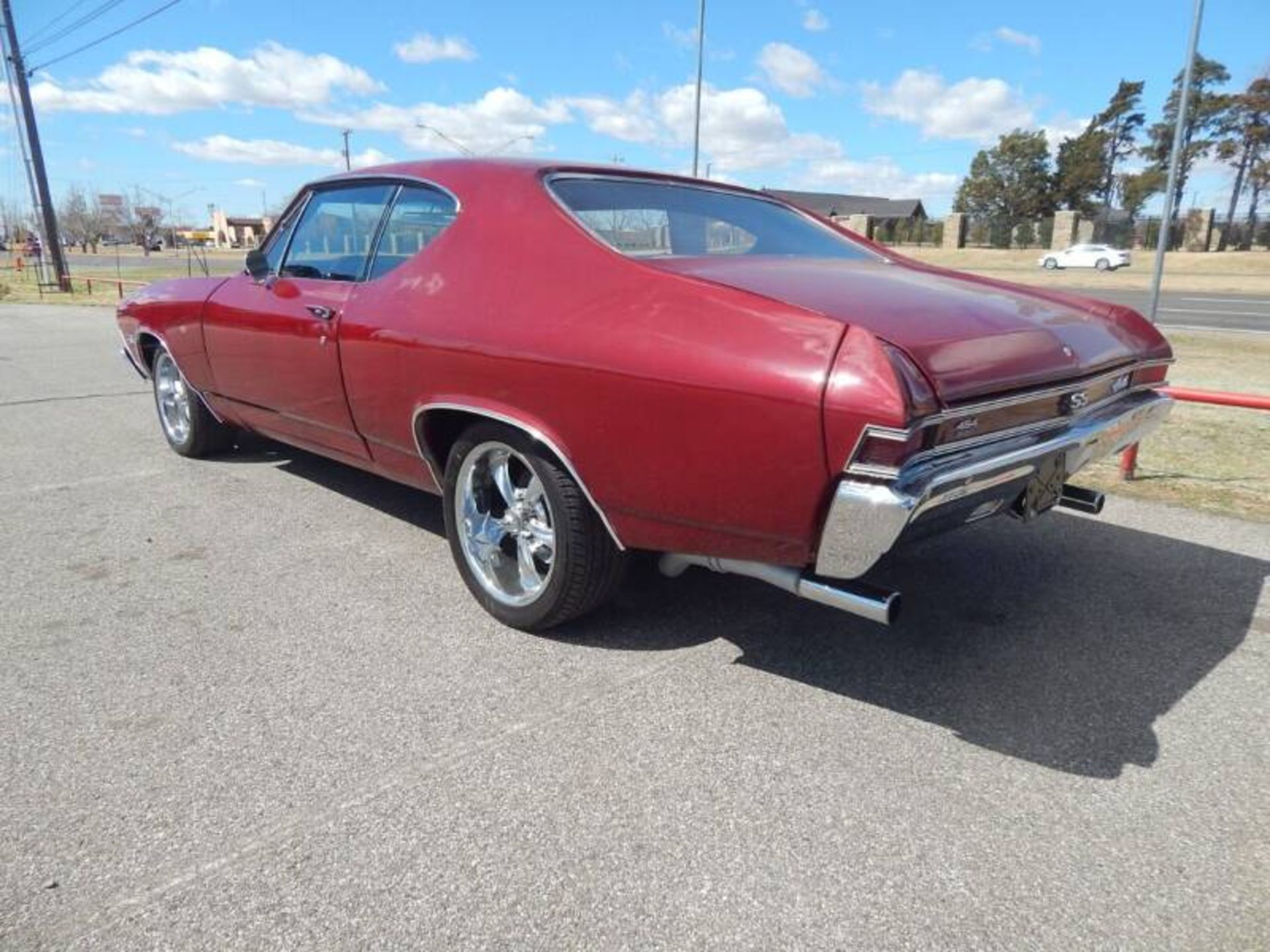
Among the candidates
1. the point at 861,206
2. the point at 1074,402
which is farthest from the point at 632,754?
the point at 861,206

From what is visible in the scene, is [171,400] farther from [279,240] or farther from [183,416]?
[279,240]

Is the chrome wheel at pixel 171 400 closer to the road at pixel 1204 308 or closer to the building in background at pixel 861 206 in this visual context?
the road at pixel 1204 308

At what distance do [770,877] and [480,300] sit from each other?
1.99 meters

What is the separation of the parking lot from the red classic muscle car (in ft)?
1.50

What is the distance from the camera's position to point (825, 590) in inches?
95.3

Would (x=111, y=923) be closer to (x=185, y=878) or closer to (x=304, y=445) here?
(x=185, y=878)

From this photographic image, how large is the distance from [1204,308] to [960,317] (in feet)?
74.3

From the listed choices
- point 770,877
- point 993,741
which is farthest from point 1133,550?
point 770,877

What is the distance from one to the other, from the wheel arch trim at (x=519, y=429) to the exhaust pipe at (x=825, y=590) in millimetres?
303

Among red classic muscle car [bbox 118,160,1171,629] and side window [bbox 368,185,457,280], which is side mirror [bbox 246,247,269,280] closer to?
red classic muscle car [bbox 118,160,1171,629]

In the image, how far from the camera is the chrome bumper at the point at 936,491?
2162 mm

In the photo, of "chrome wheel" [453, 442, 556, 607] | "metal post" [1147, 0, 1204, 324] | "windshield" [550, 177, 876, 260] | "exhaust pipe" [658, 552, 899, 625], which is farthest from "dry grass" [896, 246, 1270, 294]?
"exhaust pipe" [658, 552, 899, 625]

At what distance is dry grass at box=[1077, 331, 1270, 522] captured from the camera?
4879mm

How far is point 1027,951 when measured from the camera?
6.03ft
